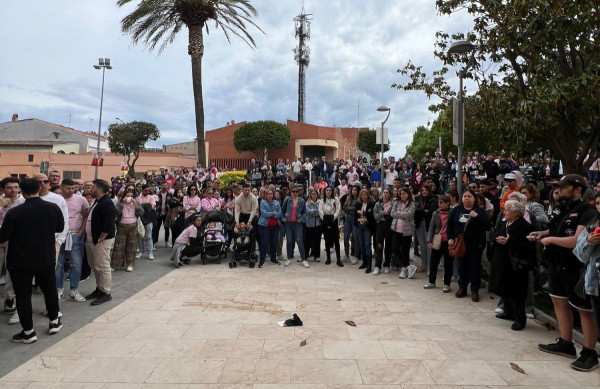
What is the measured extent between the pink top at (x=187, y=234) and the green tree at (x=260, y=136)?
26697 mm

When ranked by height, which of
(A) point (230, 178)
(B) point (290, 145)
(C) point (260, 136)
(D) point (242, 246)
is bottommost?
(D) point (242, 246)

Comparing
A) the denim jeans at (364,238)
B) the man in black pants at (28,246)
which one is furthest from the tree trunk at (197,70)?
the man in black pants at (28,246)

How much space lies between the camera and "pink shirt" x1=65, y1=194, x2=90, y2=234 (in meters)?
5.86

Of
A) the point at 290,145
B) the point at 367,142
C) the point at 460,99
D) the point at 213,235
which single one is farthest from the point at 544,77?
the point at 367,142

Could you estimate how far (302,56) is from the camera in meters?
56.1

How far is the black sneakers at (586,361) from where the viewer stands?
3.59 metres

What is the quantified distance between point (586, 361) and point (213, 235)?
23.1ft

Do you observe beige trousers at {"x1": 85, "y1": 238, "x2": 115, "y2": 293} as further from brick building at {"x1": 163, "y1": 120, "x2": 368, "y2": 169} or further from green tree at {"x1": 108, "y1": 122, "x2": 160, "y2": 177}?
green tree at {"x1": 108, "y1": 122, "x2": 160, "y2": 177}

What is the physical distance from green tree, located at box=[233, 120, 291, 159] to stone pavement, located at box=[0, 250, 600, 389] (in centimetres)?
2922

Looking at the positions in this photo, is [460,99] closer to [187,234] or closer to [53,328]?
[187,234]

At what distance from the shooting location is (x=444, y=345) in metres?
4.18

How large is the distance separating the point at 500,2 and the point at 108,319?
8.42 m

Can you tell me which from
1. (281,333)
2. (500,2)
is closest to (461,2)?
(500,2)

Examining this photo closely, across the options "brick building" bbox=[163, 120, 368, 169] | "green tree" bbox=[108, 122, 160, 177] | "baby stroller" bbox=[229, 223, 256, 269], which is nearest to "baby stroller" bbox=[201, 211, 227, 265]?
"baby stroller" bbox=[229, 223, 256, 269]
